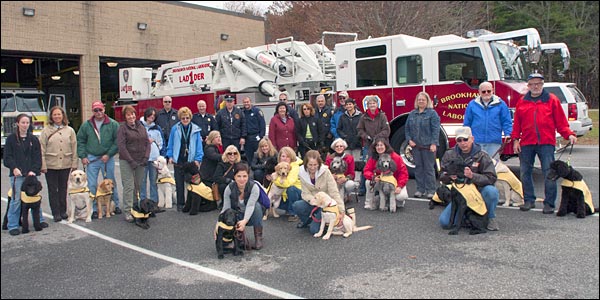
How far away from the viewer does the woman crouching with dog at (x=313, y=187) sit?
20.1 ft

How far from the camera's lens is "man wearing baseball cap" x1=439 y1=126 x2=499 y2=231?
5.84 meters

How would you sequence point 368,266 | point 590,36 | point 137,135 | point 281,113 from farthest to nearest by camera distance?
point 281,113 → point 137,135 → point 368,266 → point 590,36

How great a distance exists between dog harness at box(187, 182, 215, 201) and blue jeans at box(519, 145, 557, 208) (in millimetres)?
4588

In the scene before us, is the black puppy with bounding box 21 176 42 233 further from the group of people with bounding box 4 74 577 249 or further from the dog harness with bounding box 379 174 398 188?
the dog harness with bounding box 379 174 398 188

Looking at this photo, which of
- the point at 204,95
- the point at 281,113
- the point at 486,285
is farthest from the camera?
the point at 204,95

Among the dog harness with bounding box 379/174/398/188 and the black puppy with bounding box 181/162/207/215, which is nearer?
the dog harness with bounding box 379/174/398/188

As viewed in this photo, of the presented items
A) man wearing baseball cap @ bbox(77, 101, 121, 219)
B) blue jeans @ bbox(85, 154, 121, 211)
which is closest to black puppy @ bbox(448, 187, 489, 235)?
man wearing baseball cap @ bbox(77, 101, 121, 219)

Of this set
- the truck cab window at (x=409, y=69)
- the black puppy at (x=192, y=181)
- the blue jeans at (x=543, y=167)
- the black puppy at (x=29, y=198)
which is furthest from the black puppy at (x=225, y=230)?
the truck cab window at (x=409, y=69)

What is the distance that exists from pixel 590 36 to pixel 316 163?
Answer: 339 centimetres

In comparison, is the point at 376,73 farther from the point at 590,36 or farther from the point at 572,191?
the point at 590,36

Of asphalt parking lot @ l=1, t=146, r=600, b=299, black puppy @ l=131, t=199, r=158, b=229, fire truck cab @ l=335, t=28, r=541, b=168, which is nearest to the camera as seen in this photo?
asphalt parking lot @ l=1, t=146, r=600, b=299

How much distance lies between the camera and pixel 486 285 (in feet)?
13.4

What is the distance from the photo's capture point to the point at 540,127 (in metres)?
6.39

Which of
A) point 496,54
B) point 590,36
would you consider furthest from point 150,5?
point 496,54
